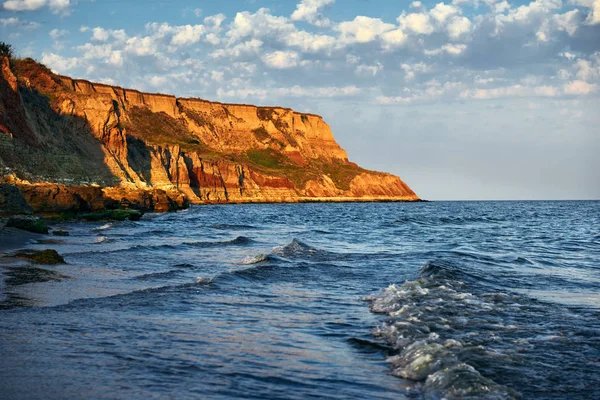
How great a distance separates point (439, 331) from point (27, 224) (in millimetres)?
22607

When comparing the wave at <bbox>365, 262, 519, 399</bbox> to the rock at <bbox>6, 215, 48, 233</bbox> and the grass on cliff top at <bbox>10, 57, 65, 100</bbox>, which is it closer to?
the rock at <bbox>6, 215, 48, 233</bbox>

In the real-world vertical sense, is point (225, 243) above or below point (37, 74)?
below

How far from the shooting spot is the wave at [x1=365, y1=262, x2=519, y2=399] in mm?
6535

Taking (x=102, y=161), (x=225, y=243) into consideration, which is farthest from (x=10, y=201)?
(x=102, y=161)

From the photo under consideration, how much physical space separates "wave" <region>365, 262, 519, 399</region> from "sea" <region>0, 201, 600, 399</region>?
0.03 meters

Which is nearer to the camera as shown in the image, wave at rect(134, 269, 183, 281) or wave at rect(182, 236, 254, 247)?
wave at rect(134, 269, 183, 281)

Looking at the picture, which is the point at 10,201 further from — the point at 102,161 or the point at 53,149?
the point at 102,161

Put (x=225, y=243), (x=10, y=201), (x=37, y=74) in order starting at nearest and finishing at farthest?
1. (x=225, y=243)
2. (x=10, y=201)
3. (x=37, y=74)

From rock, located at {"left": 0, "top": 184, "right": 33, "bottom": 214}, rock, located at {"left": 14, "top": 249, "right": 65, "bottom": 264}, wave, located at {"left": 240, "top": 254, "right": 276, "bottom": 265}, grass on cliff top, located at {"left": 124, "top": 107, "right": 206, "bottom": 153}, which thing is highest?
grass on cliff top, located at {"left": 124, "top": 107, "right": 206, "bottom": 153}

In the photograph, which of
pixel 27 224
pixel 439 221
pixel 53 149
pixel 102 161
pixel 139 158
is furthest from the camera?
pixel 139 158

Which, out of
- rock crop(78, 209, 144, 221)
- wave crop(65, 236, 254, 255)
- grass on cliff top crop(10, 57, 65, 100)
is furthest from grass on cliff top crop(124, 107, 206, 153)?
wave crop(65, 236, 254, 255)

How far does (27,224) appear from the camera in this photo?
87.5ft

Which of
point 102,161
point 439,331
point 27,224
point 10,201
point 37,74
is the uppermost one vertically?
point 37,74

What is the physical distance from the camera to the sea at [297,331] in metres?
6.43
